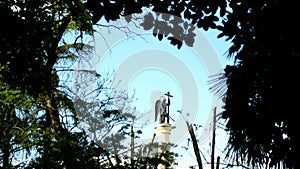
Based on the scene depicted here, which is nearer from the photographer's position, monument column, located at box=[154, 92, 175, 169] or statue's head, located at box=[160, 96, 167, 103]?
statue's head, located at box=[160, 96, 167, 103]

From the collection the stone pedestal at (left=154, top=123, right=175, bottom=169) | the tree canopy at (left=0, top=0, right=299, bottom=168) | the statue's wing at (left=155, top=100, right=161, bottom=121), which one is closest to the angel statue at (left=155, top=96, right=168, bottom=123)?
the statue's wing at (left=155, top=100, right=161, bottom=121)

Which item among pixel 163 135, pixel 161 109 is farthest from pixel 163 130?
pixel 161 109

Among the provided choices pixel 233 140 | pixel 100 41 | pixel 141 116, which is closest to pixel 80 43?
pixel 100 41

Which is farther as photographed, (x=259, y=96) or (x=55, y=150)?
(x=55, y=150)

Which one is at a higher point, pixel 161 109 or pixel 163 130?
pixel 161 109

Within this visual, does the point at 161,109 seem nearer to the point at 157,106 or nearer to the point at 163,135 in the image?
the point at 157,106

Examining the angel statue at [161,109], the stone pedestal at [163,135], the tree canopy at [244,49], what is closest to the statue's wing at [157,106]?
the angel statue at [161,109]

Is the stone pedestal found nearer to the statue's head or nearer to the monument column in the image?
the monument column

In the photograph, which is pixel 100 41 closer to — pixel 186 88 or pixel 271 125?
pixel 186 88

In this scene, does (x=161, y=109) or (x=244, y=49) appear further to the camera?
(x=161, y=109)

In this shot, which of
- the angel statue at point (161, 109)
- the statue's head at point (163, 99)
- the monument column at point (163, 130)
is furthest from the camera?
the monument column at point (163, 130)

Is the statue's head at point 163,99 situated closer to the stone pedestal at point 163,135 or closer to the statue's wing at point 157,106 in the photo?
the statue's wing at point 157,106

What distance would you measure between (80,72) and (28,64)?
4.23 meters

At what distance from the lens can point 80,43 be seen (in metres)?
8.11
